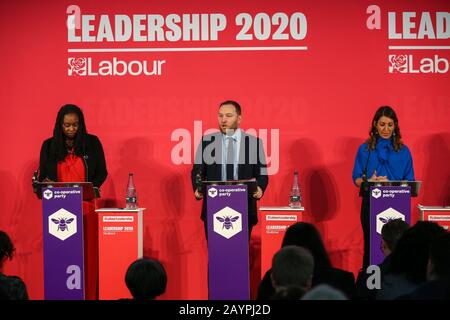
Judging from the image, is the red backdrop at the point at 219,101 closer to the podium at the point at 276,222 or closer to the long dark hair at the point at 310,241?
the podium at the point at 276,222

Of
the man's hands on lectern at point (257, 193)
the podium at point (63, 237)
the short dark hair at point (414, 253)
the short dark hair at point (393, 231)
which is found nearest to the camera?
the short dark hair at point (414, 253)

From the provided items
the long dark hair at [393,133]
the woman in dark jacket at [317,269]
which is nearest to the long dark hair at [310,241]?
the woman in dark jacket at [317,269]

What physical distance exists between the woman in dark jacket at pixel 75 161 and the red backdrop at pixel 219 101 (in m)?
1.05

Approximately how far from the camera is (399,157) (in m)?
6.30

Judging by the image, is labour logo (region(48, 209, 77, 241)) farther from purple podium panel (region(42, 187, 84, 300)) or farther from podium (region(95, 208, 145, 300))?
podium (region(95, 208, 145, 300))

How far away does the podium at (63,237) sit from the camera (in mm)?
5832

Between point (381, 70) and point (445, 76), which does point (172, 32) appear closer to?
point (381, 70)

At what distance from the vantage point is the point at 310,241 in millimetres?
3832

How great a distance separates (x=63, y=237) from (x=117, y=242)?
1.47ft

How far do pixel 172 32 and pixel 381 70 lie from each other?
2104 millimetres

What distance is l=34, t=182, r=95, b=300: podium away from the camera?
583 centimetres

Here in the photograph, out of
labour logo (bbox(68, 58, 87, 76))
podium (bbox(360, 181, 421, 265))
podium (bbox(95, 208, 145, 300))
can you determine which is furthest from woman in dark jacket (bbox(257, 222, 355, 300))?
labour logo (bbox(68, 58, 87, 76))

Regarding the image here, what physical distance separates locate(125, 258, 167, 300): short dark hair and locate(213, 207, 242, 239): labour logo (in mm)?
2389

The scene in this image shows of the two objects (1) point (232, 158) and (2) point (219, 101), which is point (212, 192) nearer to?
(1) point (232, 158)
